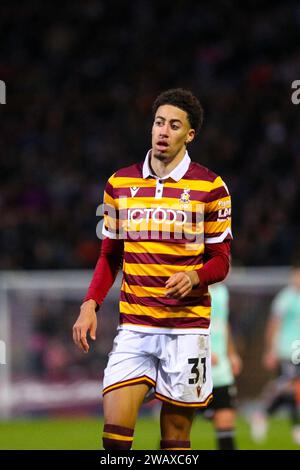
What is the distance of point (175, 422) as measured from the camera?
5781mm

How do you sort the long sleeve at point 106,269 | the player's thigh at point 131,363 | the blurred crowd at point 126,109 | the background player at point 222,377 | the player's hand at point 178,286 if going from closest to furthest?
the player's hand at point 178,286
the player's thigh at point 131,363
the long sleeve at point 106,269
the background player at point 222,377
the blurred crowd at point 126,109

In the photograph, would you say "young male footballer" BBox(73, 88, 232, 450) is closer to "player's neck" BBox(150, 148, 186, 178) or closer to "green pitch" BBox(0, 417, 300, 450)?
"player's neck" BBox(150, 148, 186, 178)

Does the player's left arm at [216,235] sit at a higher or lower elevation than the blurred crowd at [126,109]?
lower

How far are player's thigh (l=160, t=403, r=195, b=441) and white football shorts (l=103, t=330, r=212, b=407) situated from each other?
4 cm

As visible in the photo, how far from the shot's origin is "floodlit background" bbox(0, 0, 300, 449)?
14.5 metres

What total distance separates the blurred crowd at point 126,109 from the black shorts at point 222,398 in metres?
7.51

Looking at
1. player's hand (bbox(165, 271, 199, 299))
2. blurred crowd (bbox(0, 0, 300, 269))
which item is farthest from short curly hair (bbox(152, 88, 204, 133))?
blurred crowd (bbox(0, 0, 300, 269))

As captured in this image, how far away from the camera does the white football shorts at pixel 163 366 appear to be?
5.77 meters

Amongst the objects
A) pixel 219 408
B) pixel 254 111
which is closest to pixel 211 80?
pixel 254 111

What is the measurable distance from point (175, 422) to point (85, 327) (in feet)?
2.09

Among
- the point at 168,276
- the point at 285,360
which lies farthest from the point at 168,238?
the point at 285,360

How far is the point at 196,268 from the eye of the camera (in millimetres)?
5863

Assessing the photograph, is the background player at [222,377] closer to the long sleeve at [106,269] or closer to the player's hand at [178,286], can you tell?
the long sleeve at [106,269]

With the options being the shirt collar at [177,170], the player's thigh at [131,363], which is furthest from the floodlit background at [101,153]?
the shirt collar at [177,170]
